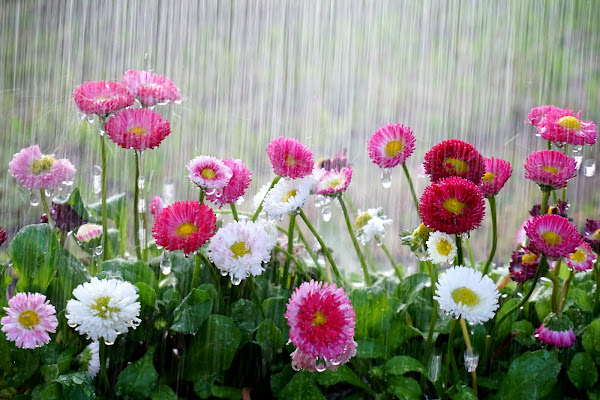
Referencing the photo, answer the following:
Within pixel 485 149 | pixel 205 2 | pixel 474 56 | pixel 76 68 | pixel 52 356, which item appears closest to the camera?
pixel 52 356

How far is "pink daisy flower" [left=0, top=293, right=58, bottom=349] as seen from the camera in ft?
2.59

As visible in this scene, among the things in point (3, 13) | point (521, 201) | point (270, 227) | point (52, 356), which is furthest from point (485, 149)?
point (3, 13)

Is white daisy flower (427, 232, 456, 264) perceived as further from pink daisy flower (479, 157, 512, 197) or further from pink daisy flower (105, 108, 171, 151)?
pink daisy flower (105, 108, 171, 151)

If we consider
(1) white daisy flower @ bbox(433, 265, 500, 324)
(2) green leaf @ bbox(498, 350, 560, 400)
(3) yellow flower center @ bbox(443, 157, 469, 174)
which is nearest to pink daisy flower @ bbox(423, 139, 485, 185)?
(3) yellow flower center @ bbox(443, 157, 469, 174)

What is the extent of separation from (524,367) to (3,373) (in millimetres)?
588

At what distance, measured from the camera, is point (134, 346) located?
2.90 ft

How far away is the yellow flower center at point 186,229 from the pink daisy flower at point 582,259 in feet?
1.43

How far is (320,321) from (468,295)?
6.0 inches

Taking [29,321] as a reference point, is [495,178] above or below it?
above

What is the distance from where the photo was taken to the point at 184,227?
0.81 meters

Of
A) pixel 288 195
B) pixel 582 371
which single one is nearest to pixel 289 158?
pixel 288 195

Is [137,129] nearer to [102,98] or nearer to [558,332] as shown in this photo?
[102,98]

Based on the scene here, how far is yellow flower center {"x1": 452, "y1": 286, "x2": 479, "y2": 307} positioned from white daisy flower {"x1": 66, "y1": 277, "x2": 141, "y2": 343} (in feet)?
1.05

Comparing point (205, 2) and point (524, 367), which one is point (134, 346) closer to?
point (524, 367)
